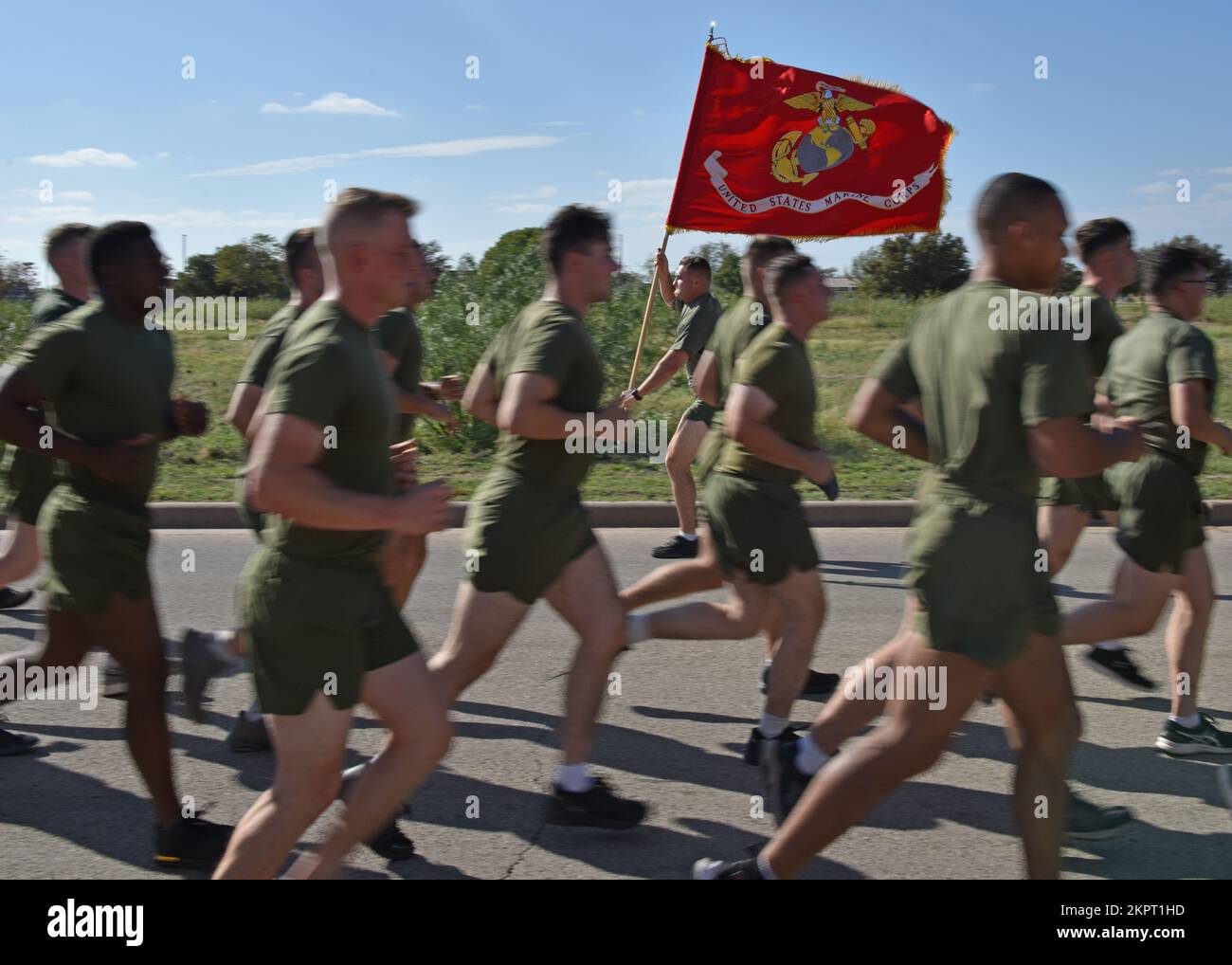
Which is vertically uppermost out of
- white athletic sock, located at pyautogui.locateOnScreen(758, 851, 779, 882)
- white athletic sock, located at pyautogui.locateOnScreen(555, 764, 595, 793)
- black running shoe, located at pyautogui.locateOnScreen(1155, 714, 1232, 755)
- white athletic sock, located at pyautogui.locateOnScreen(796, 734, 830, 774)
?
white athletic sock, located at pyautogui.locateOnScreen(796, 734, 830, 774)

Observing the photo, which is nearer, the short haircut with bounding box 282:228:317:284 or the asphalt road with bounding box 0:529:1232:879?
the asphalt road with bounding box 0:529:1232:879

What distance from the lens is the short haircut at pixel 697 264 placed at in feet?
28.8

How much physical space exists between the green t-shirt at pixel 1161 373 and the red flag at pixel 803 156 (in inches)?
155

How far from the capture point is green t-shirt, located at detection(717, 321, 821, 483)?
16.0ft

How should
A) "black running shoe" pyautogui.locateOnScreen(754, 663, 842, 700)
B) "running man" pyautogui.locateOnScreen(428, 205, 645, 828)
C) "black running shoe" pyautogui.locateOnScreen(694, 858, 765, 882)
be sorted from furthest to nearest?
"black running shoe" pyautogui.locateOnScreen(754, 663, 842, 700), "running man" pyautogui.locateOnScreen(428, 205, 645, 828), "black running shoe" pyautogui.locateOnScreen(694, 858, 765, 882)

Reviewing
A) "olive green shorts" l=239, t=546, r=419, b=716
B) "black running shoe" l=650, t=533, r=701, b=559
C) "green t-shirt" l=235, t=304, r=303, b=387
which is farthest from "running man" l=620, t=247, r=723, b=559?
"olive green shorts" l=239, t=546, r=419, b=716

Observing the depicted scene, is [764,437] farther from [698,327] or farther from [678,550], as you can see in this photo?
[678,550]

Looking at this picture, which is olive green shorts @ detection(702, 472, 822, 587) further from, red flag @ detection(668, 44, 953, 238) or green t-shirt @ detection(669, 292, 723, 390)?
red flag @ detection(668, 44, 953, 238)

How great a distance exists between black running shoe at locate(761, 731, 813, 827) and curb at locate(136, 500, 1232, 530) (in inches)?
226

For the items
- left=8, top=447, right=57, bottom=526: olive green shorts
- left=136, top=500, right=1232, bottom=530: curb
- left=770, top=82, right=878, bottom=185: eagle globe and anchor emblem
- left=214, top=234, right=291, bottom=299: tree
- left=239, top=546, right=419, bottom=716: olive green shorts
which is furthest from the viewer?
left=214, top=234, right=291, bottom=299: tree

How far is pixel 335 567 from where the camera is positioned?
3.20 meters

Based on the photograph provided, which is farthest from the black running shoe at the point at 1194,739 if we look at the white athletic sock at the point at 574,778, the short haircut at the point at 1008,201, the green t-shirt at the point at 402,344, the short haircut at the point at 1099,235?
the green t-shirt at the point at 402,344

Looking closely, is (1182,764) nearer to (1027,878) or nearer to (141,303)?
(1027,878)
